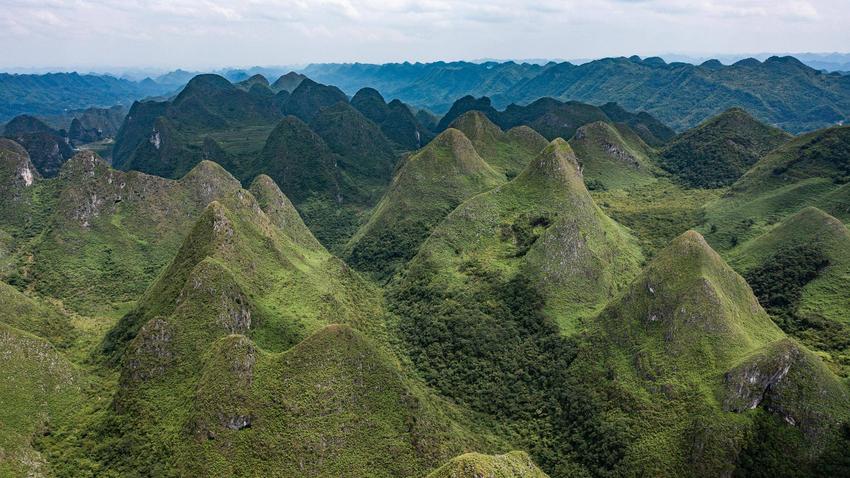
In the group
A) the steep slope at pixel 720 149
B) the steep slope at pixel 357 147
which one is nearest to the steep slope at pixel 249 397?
the steep slope at pixel 357 147

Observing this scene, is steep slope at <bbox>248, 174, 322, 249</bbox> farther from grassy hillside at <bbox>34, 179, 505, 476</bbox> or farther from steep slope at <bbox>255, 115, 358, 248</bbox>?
grassy hillside at <bbox>34, 179, 505, 476</bbox>

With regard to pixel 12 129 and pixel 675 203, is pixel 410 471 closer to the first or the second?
pixel 675 203

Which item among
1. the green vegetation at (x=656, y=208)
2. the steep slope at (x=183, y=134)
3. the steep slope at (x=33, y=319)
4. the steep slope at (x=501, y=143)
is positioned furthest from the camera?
the steep slope at (x=183, y=134)

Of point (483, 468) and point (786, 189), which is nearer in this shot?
point (483, 468)

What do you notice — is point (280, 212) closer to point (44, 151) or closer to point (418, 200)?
point (418, 200)

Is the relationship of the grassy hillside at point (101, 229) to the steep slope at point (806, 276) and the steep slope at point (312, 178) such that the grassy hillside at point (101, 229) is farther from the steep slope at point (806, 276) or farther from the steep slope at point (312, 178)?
the steep slope at point (806, 276)

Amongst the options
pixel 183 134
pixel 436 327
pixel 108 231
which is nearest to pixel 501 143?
pixel 436 327
